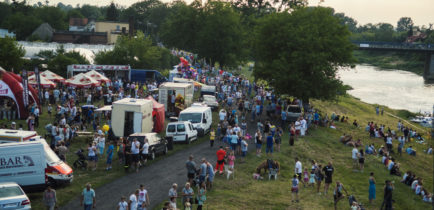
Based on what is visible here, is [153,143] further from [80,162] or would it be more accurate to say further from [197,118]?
[197,118]

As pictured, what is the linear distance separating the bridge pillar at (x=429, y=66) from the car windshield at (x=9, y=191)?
116 meters

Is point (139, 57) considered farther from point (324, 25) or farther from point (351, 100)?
point (351, 100)

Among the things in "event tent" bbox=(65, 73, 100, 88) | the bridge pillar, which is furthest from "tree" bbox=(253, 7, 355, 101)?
the bridge pillar

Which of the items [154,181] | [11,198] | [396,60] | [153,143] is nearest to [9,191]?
[11,198]

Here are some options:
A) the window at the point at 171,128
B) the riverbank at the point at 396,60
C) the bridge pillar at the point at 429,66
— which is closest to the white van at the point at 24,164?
the window at the point at 171,128

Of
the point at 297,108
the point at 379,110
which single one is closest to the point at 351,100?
the point at 379,110

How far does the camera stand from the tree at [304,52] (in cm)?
3994

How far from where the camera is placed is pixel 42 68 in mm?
54781

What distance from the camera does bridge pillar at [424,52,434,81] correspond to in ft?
374

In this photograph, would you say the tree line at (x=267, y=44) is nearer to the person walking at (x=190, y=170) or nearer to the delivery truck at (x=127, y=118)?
the delivery truck at (x=127, y=118)

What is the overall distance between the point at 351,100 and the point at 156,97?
41.9m

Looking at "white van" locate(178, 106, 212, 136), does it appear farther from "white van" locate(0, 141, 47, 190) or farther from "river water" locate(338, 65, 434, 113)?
"river water" locate(338, 65, 434, 113)

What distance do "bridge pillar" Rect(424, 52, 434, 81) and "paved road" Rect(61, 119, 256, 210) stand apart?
103m

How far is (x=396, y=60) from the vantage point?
150625mm
